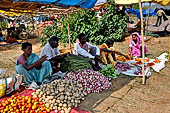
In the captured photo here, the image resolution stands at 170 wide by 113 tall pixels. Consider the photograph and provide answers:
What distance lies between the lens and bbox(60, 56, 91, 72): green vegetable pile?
4035 millimetres

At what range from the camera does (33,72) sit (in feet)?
12.3

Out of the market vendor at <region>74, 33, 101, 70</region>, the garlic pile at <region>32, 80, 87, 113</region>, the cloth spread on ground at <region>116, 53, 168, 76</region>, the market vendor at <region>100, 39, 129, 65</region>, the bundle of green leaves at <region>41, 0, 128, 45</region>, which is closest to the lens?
the garlic pile at <region>32, 80, 87, 113</region>

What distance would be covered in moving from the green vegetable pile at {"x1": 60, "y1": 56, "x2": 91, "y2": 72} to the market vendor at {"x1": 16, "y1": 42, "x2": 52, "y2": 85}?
536mm

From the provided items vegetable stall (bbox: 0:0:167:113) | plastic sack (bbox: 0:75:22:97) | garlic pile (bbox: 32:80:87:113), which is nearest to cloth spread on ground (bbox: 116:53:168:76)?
vegetable stall (bbox: 0:0:167:113)

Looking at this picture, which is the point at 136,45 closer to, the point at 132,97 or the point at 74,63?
the point at 74,63

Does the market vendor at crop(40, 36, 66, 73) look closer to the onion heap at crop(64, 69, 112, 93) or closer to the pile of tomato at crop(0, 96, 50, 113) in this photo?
the onion heap at crop(64, 69, 112, 93)

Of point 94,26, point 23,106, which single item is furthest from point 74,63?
point 94,26

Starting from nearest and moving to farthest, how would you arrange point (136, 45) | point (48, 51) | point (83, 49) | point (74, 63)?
point (74, 63) → point (48, 51) → point (83, 49) → point (136, 45)

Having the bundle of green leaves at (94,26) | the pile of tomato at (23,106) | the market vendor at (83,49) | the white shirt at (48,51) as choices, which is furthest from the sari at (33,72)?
the bundle of green leaves at (94,26)

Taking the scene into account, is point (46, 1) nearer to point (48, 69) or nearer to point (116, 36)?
point (48, 69)

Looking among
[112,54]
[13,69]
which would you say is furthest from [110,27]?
[13,69]

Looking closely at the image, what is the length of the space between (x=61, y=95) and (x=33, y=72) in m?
1.26

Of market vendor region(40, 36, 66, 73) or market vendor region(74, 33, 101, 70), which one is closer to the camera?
market vendor region(40, 36, 66, 73)

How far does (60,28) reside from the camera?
8.97m
